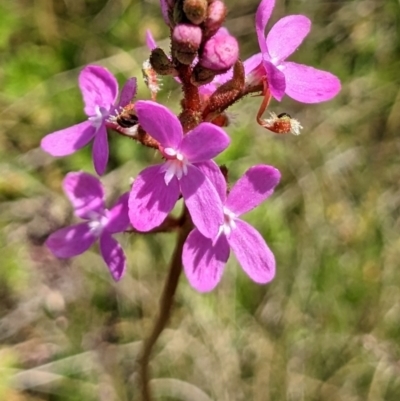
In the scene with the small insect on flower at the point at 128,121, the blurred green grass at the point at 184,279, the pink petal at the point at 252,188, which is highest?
→ the small insect on flower at the point at 128,121

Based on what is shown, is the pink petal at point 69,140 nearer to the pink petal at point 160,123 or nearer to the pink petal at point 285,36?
the pink petal at point 160,123

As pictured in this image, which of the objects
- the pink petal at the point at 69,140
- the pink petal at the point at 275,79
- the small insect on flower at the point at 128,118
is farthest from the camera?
the pink petal at the point at 69,140

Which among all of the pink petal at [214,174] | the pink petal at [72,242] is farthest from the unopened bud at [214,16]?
the pink petal at [72,242]

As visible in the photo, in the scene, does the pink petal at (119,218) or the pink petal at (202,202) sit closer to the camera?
the pink petal at (202,202)

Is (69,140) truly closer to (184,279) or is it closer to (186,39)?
(186,39)

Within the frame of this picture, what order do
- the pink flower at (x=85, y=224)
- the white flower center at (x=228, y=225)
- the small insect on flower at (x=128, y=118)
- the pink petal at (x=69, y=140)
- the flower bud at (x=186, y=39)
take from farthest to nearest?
the pink flower at (x=85, y=224) < the pink petal at (x=69, y=140) < the white flower center at (x=228, y=225) < the small insect on flower at (x=128, y=118) < the flower bud at (x=186, y=39)

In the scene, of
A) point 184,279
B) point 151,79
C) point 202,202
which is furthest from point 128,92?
point 184,279

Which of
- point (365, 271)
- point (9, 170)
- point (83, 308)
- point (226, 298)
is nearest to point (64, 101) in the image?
point (9, 170)
